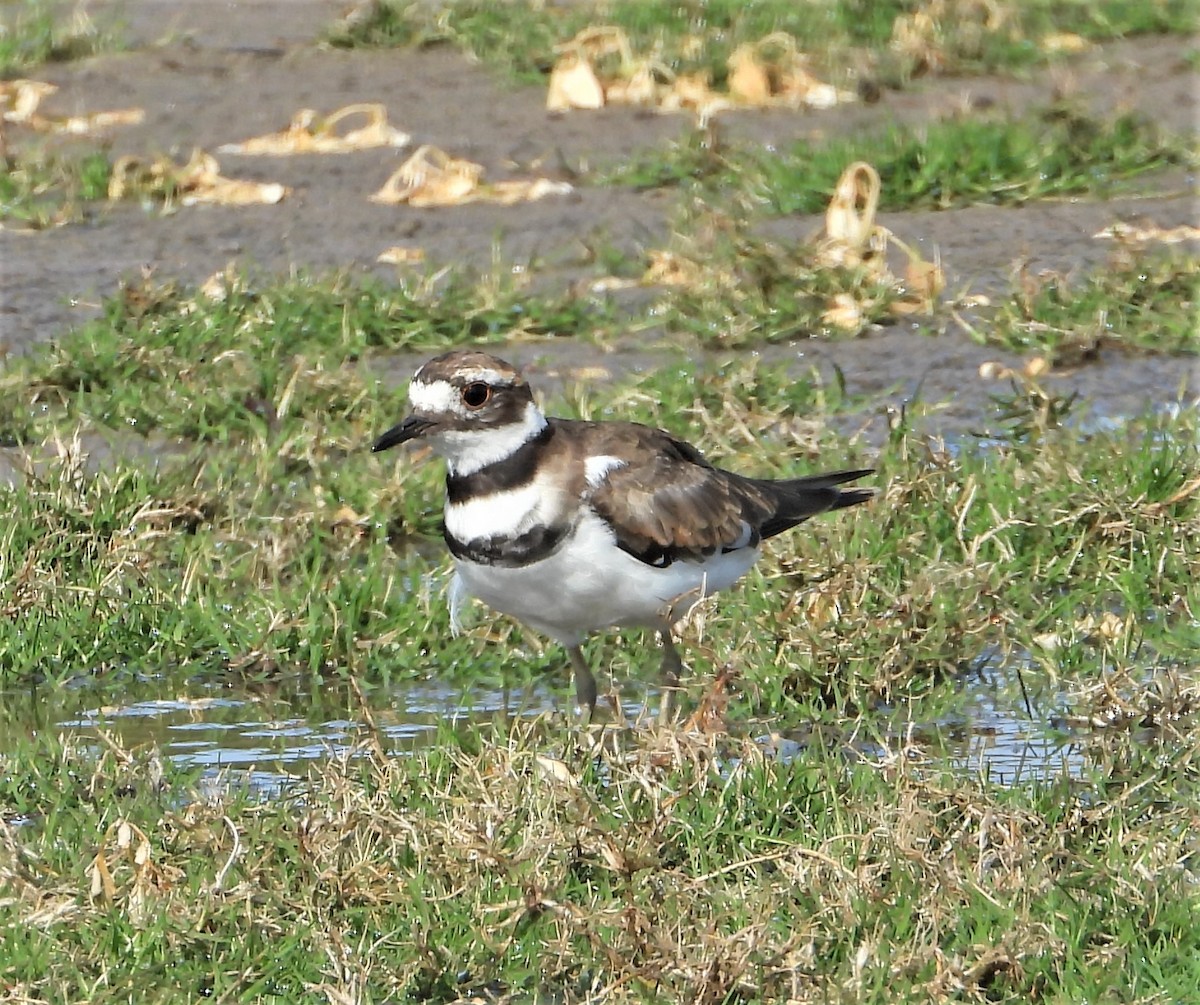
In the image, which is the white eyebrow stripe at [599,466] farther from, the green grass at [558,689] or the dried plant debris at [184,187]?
the dried plant debris at [184,187]

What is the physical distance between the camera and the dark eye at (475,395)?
6551mm

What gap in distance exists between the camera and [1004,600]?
7.40 m

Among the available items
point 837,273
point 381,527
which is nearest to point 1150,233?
point 837,273

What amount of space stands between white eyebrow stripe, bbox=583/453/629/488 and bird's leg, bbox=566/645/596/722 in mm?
551

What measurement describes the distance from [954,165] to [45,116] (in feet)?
18.8

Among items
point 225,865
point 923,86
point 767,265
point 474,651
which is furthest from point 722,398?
point 923,86

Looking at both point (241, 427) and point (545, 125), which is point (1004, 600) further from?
point (545, 125)

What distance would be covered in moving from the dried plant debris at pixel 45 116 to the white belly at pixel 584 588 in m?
8.08

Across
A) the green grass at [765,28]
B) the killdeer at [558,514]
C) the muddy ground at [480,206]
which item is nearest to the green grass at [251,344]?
the muddy ground at [480,206]

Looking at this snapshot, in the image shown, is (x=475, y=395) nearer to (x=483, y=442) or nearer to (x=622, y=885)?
(x=483, y=442)

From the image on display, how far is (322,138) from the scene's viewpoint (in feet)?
44.5

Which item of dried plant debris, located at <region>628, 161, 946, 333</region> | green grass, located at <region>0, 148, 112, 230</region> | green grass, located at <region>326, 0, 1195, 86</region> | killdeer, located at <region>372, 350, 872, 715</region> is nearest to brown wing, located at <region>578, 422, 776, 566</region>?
killdeer, located at <region>372, 350, 872, 715</region>

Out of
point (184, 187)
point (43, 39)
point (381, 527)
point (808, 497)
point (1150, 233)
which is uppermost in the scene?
point (808, 497)

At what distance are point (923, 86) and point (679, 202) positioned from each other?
2804 millimetres
